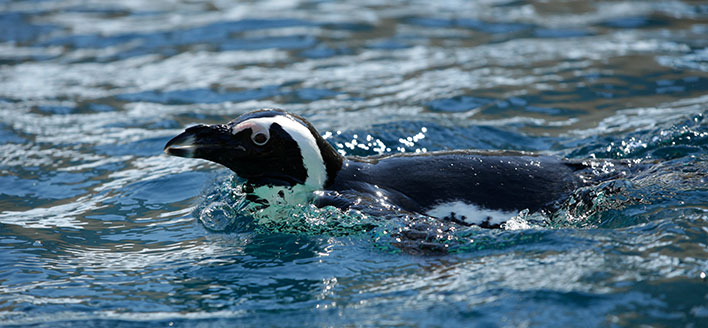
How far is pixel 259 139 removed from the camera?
4.85m

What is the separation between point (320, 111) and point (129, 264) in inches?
169

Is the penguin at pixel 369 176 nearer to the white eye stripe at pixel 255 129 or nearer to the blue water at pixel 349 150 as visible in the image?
the white eye stripe at pixel 255 129

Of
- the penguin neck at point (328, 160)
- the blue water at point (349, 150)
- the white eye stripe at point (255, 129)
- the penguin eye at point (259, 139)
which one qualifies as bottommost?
the blue water at point (349, 150)

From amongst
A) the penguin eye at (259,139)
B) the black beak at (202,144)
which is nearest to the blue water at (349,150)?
the penguin eye at (259,139)

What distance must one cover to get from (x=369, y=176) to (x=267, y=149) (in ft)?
2.36

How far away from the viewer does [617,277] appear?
13.7 ft

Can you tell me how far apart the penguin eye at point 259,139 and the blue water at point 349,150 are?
0.55m

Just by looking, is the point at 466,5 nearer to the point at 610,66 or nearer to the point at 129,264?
the point at 610,66

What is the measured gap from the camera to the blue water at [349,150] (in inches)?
167

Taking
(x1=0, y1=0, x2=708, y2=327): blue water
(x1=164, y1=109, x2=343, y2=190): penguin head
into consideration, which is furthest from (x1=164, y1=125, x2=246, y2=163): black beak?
(x1=0, y1=0, x2=708, y2=327): blue water

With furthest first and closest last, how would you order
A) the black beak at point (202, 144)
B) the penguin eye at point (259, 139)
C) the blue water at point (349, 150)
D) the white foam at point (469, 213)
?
1. the white foam at point (469, 213)
2. the penguin eye at point (259, 139)
3. the black beak at point (202, 144)
4. the blue water at point (349, 150)

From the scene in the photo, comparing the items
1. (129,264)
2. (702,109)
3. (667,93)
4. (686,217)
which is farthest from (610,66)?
(129,264)

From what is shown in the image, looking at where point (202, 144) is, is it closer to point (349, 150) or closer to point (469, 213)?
point (469, 213)

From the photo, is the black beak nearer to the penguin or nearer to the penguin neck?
the penguin
